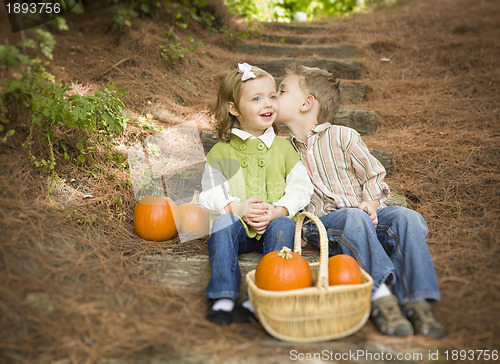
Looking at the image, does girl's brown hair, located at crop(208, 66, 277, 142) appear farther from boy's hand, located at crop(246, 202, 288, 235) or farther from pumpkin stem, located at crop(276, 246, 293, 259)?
pumpkin stem, located at crop(276, 246, 293, 259)

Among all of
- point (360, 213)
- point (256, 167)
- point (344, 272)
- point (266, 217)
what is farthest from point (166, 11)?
point (344, 272)

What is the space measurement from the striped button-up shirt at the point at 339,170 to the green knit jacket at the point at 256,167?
0.50 feet

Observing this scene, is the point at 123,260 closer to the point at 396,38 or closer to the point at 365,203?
the point at 365,203

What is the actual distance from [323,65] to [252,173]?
259 cm

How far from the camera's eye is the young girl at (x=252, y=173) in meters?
2.17

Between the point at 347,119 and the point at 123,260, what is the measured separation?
2422 millimetres

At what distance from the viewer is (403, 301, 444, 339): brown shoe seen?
1532 mm

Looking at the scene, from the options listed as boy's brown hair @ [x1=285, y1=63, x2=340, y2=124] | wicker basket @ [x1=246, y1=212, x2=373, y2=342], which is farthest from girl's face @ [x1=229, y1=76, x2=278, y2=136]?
wicker basket @ [x1=246, y1=212, x2=373, y2=342]

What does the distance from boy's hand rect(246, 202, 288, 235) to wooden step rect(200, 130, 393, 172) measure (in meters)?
1.17

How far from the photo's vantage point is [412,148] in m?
3.16

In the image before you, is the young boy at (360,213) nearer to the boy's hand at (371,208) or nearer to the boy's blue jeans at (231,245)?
the boy's hand at (371,208)

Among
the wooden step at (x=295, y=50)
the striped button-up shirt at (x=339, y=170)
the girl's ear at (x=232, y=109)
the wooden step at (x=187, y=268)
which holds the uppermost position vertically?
the wooden step at (x=295, y=50)

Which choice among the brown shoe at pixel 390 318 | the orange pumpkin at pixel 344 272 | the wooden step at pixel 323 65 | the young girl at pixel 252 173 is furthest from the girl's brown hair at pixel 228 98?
the wooden step at pixel 323 65

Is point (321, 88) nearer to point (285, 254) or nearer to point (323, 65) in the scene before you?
point (285, 254)
